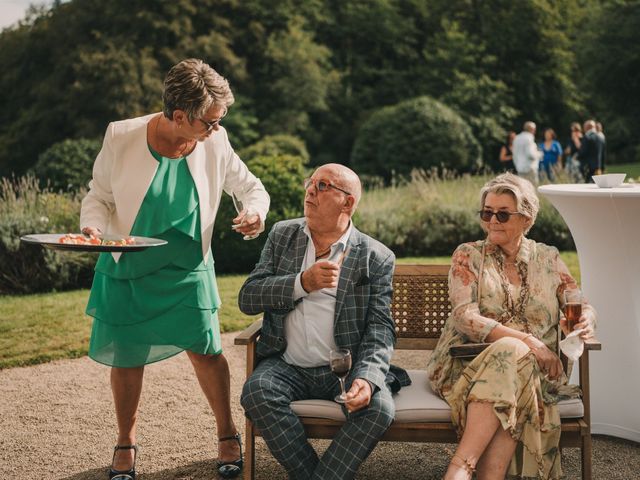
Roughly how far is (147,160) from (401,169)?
17.5 meters

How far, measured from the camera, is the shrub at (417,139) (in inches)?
818

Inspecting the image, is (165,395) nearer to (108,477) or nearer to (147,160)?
(108,477)

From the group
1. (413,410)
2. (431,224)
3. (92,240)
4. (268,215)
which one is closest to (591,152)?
(431,224)

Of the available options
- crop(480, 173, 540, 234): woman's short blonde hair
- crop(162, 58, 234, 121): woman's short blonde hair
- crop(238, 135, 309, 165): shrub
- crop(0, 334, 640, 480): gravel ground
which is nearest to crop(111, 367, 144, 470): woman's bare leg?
crop(0, 334, 640, 480): gravel ground

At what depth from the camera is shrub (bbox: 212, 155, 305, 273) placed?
945 cm

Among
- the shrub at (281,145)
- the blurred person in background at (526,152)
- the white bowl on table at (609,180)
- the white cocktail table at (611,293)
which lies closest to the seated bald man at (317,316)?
the white cocktail table at (611,293)

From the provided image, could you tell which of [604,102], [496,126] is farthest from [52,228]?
[604,102]

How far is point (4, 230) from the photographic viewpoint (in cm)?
856

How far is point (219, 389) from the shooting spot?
389 cm

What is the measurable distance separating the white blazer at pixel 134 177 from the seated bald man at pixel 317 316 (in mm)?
275

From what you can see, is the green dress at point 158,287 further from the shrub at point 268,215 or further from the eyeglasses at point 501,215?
the shrub at point 268,215

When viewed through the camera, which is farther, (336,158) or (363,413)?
(336,158)

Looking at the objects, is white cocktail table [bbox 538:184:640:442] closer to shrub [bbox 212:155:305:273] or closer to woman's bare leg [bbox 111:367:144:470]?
woman's bare leg [bbox 111:367:144:470]

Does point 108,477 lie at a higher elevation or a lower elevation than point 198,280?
lower
